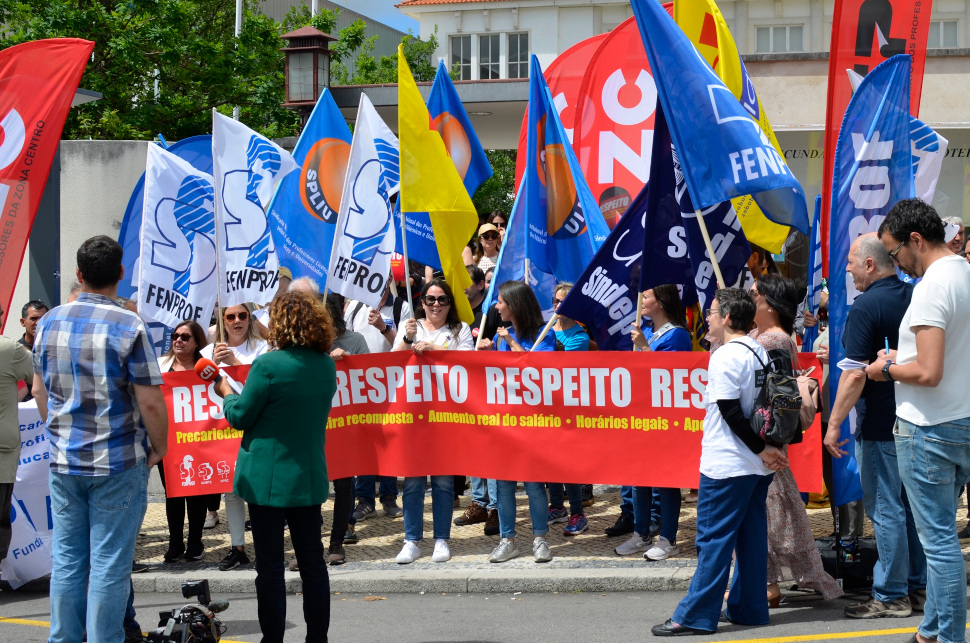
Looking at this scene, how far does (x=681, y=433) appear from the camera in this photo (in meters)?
7.24

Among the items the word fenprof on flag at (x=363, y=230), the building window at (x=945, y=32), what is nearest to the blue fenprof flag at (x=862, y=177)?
the word fenprof on flag at (x=363, y=230)

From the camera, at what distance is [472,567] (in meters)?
7.46

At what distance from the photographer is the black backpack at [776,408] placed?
18.1 ft

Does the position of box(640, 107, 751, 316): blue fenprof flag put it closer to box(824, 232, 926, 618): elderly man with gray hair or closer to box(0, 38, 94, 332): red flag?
box(824, 232, 926, 618): elderly man with gray hair

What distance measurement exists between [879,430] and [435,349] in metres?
3.18

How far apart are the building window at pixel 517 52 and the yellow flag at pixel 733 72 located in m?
42.2

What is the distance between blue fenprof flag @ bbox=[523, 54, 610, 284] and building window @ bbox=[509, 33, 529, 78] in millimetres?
41871

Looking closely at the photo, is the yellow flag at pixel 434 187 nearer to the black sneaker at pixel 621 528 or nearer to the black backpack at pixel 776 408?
the black sneaker at pixel 621 528

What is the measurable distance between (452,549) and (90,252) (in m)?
3.86

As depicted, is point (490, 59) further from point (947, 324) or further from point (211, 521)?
point (947, 324)

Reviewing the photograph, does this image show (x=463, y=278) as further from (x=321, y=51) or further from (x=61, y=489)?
(x=321, y=51)

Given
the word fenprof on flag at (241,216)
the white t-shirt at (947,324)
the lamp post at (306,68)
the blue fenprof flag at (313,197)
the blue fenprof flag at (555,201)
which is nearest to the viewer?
the white t-shirt at (947,324)

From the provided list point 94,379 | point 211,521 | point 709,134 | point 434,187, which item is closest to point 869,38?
point 709,134

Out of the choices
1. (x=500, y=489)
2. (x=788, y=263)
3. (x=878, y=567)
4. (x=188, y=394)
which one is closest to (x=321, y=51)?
(x=788, y=263)
